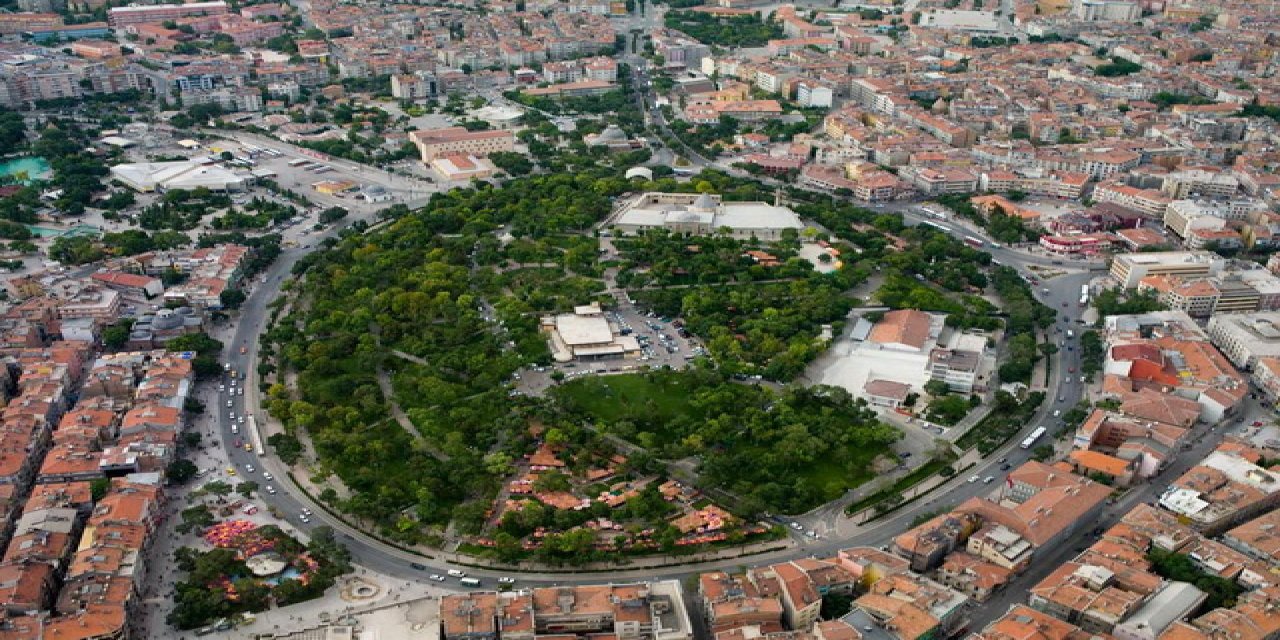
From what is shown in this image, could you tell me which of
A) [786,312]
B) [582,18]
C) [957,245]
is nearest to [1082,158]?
[957,245]

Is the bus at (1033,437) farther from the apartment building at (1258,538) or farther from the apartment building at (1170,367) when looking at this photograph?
the apartment building at (1258,538)

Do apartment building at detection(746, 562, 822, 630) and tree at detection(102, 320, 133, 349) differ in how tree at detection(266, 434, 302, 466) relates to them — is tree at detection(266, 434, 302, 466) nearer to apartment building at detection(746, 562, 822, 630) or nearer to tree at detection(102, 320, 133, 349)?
tree at detection(102, 320, 133, 349)

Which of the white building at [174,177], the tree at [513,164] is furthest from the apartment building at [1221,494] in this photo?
the white building at [174,177]

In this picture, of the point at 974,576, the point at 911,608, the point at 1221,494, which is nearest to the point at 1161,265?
the point at 1221,494

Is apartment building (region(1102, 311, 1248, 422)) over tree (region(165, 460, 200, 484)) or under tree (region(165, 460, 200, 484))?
over

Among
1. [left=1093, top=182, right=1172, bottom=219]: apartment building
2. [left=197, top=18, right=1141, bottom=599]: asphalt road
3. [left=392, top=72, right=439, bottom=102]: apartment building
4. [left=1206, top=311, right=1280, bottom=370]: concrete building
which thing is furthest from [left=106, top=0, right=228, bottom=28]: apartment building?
[left=1206, top=311, right=1280, bottom=370]: concrete building

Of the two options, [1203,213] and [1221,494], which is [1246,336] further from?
[1203,213]
